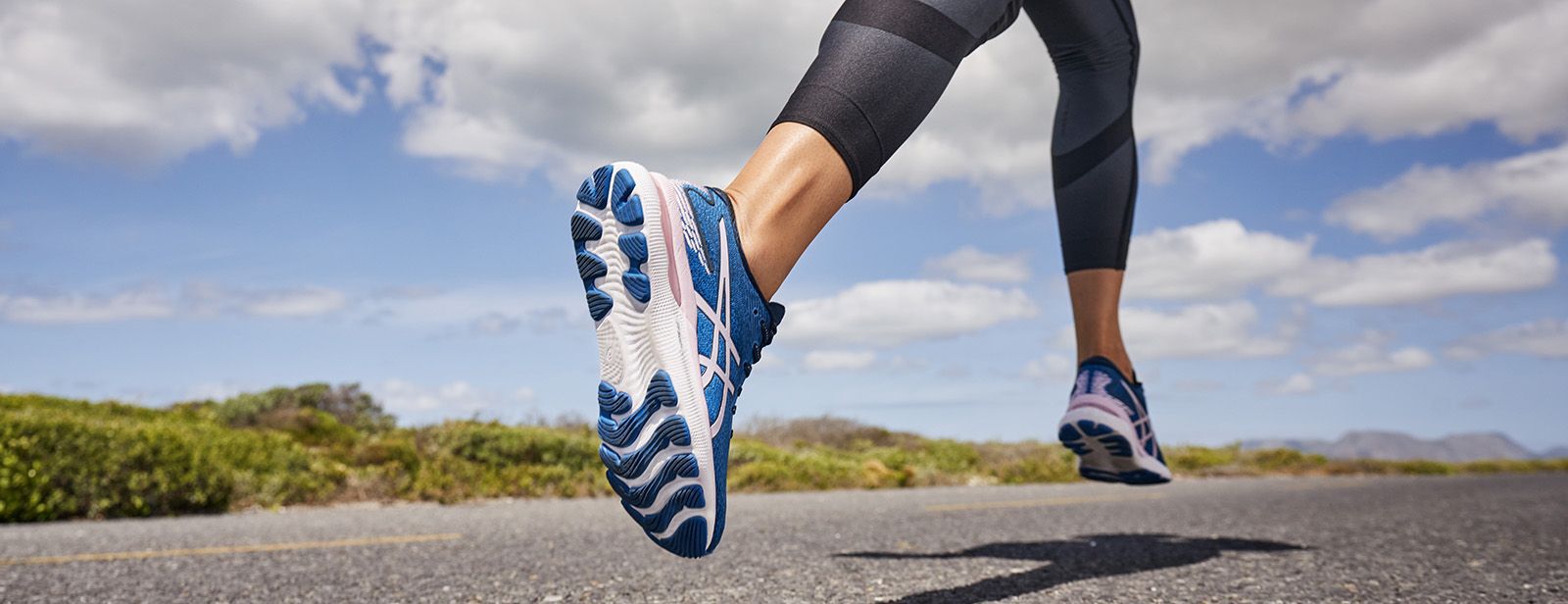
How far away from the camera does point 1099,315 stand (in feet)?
7.23

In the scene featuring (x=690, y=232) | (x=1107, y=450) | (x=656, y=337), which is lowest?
(x=1107, y=450)

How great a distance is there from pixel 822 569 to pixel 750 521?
132cm

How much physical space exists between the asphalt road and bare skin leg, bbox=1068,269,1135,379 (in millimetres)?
465

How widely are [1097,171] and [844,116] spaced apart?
4.04 ft

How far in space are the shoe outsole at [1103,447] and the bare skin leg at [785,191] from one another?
1092 millimetres

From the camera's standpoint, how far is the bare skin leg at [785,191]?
1196 mm

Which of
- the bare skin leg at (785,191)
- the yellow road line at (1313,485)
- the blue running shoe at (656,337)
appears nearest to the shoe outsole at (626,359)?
the blue running shoe at (656,337)

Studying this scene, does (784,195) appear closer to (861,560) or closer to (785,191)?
(785,191)

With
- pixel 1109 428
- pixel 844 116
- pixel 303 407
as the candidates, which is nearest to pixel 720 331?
pixel 844 116

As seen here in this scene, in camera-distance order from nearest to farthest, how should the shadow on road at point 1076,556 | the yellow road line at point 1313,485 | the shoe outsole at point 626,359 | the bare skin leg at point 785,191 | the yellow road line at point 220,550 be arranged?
the shoe outsole at point 626,359
the bare skin leg at point 785,191
the shadow on road at point 1076,556
the yellow road line at point 220,550
the yellow road line at point 1313,485

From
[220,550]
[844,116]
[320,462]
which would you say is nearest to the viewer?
[844,116]

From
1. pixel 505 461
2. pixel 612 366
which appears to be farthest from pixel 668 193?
pixel 505 461

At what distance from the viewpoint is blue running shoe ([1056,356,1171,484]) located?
80.7 inches

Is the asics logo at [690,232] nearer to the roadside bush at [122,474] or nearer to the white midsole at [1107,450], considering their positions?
the white midsole at [1107,450]
